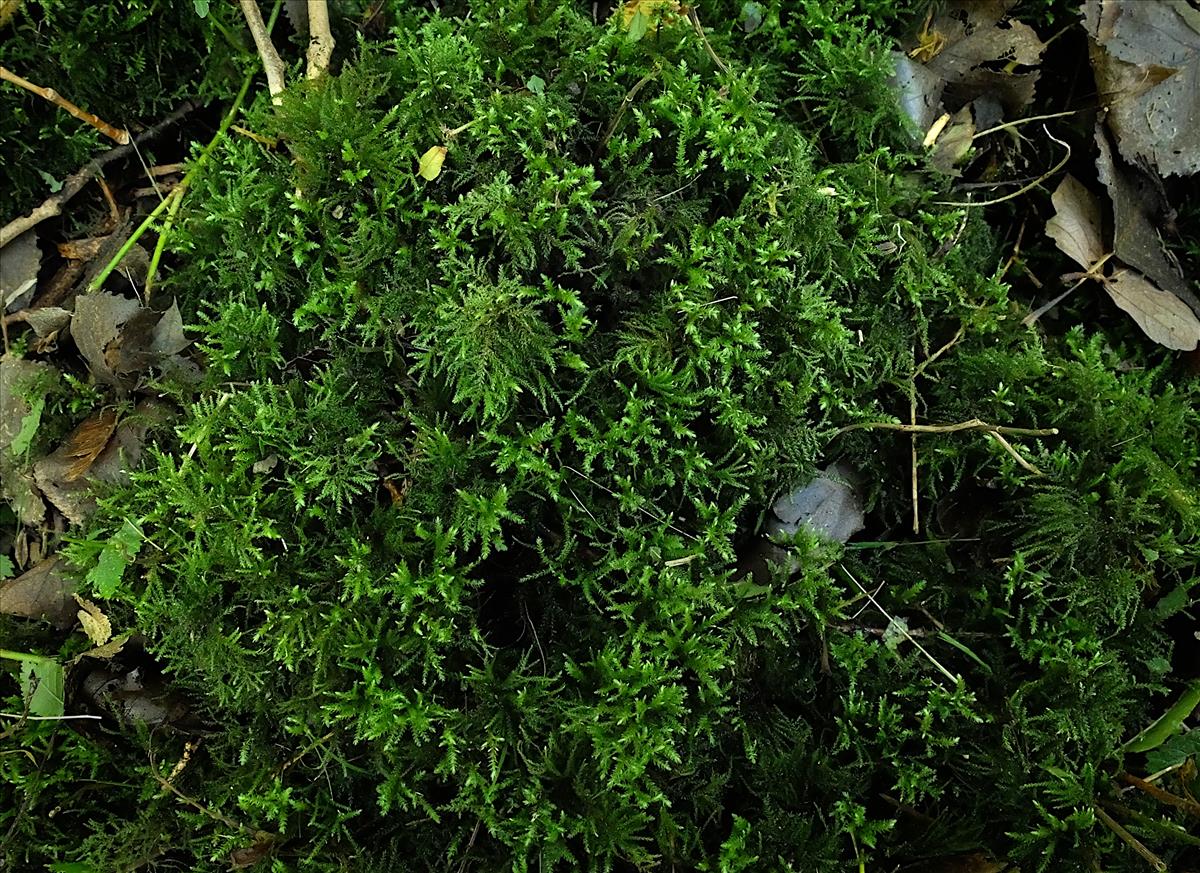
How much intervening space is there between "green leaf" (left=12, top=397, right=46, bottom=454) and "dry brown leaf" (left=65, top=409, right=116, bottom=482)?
11 cm

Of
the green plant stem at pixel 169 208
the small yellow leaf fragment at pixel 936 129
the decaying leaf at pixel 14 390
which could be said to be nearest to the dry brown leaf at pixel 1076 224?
the small yellow leaf fragment at pixel 936 129

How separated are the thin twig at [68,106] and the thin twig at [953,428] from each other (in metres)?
2.52

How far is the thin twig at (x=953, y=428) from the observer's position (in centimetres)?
227

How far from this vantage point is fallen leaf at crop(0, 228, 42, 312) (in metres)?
2.65

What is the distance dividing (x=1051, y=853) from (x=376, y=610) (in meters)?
1.87

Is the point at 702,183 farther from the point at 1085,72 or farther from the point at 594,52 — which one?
the point at 1085,72

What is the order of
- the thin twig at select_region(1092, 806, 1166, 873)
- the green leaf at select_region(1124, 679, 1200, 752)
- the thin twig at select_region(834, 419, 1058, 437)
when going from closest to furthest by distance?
the thin twig at select_region(1092, 806, 1166, 873)
the green leaf at select_region(1124, 679, 1200, 752)
the thin twig at select_region(834, 419, 1058, 437)

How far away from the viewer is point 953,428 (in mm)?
2279

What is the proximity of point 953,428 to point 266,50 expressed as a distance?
2369 mm

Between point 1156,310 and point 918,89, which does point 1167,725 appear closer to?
point 1156,310

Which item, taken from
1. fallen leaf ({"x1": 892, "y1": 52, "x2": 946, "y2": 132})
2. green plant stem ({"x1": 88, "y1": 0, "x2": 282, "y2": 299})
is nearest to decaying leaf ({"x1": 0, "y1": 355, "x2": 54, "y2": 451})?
green plant stem ({"x1": 88, "y1": 0, "x2": 282, "y2": 299})

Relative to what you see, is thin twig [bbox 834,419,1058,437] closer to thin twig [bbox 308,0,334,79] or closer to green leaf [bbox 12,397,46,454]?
thin twig [bbox 308,0,334,79]

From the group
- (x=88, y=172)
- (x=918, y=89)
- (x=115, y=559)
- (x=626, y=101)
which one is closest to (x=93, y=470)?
(x=115, y=559)

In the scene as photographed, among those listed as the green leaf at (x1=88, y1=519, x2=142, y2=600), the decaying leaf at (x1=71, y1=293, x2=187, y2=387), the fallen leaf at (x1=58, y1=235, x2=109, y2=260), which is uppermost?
the fallen leaf at (x1=58, y1=235, x2=109, y2=260)
